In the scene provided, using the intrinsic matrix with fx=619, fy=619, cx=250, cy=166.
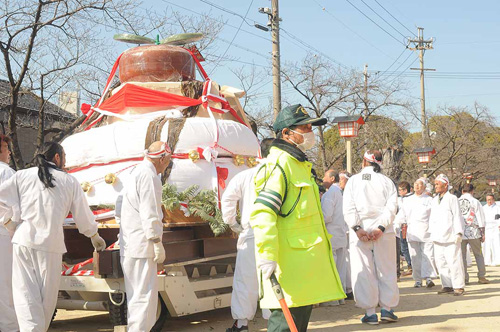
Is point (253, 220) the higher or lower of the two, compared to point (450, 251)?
higher

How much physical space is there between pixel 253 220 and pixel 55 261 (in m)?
2.56

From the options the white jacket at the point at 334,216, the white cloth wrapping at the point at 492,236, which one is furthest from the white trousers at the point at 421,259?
the white cloth wrapping at the point at 492,236

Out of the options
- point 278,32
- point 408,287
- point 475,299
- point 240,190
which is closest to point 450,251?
point 475,299

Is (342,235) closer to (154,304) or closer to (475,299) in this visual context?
(475,299)

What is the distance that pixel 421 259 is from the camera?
1223 cm

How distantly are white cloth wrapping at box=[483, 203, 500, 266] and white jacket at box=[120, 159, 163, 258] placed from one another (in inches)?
573

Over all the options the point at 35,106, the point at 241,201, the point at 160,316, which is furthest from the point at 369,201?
the point at 35,106

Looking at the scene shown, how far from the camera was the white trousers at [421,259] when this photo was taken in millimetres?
11828

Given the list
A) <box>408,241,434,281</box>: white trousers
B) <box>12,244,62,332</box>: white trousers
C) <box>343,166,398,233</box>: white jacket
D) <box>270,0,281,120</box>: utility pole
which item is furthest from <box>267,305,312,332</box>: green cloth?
<box>270,0,281,120</box>: utility pole

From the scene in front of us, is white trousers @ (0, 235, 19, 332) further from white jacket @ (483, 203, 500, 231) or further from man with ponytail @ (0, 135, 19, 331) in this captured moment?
white jacket @ (483, 203, 500, 231)

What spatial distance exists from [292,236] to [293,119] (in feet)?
2.86

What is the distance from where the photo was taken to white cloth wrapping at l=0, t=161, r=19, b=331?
622cm

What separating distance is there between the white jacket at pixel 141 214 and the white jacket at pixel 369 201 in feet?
9.52

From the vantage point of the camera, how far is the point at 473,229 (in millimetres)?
12383
